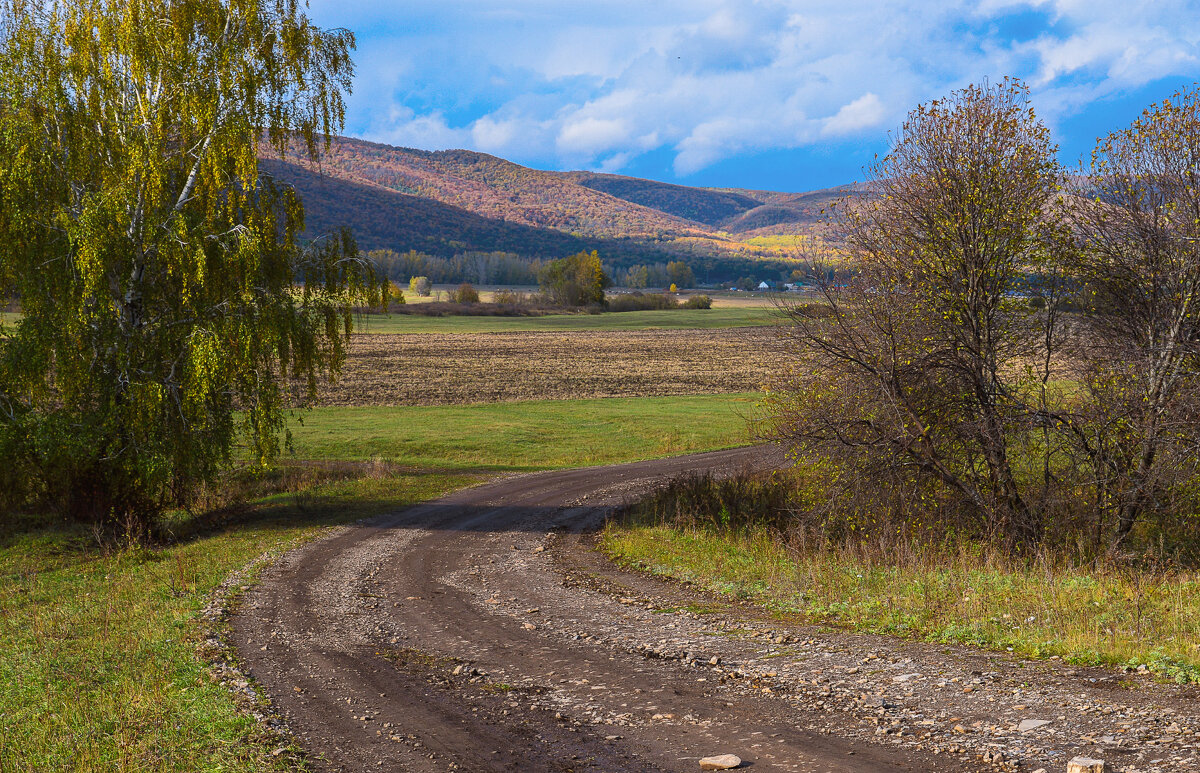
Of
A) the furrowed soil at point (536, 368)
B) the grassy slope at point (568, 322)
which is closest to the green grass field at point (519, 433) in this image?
the furrowed soil at point (536, 368)

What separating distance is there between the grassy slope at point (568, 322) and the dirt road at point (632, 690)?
326ft

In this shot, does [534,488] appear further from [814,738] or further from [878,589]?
[814,738]

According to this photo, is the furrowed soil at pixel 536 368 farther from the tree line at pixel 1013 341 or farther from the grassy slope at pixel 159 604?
the tree line at pixel 1013 341

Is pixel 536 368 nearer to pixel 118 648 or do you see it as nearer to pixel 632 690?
pixel 118 648

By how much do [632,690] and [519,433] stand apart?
108ft

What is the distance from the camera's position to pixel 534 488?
29.1 meters

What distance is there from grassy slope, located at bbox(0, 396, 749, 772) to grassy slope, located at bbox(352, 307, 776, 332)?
74.6m

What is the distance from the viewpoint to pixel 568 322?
13312 centimetres

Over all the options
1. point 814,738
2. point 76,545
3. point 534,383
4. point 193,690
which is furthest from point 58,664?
point 534,383

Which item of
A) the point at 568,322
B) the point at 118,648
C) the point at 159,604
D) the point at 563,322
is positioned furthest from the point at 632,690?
the point at 563,322

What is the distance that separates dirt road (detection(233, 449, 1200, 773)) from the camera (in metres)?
7.64

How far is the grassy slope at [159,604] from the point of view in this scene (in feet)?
27.3

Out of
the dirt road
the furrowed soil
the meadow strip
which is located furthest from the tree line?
the meadow strip

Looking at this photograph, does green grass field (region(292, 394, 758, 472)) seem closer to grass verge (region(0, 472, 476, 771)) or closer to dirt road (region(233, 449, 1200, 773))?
grass verge (region(0, 472, 476, 771))
